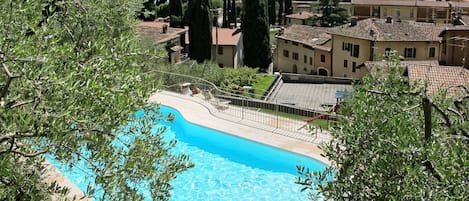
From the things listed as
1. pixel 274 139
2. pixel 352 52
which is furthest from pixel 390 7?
pixel 274 139

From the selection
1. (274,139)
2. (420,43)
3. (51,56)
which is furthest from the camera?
(420,43)

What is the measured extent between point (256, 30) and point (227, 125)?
24487mm

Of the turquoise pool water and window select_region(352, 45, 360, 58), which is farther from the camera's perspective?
window select_region(352, 45, 360, 58)

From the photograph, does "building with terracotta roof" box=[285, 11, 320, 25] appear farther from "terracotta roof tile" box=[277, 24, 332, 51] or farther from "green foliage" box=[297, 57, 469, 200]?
"green foliage" box=[297, 57, 469, 200]

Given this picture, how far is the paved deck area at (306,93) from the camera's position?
116ft

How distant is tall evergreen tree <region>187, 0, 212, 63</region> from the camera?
4244 centimetres

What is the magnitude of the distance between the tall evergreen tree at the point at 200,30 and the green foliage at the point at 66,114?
3642 cm

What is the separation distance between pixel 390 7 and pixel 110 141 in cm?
5964

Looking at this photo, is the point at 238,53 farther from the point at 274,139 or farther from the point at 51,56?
the point at 51,56

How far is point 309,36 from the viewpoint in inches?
1943

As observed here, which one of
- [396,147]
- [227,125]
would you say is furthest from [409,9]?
[396,147]

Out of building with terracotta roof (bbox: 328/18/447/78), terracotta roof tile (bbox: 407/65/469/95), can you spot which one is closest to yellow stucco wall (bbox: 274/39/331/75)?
building with terracotta roof (bbox: 328/18/447/78)

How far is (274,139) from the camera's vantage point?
1970 centimetres

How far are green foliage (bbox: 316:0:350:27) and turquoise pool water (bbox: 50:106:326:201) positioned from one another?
43.0 metres
